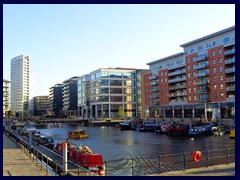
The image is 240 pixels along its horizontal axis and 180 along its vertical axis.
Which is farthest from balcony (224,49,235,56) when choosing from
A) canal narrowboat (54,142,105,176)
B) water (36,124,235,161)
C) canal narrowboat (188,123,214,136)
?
canal narrowboat (54,142,105,176)

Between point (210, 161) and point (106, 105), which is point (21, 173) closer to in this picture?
point (210, 161)

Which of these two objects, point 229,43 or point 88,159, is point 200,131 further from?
point 88,159

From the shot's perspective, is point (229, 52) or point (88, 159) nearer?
point (88, 159)

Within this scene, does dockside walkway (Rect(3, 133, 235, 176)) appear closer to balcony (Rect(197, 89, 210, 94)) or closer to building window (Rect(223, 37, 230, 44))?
building window (Rect(223, 37, 230, 44))

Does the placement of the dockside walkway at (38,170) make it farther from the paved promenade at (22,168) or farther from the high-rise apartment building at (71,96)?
the high-rise apartment building at (71,96)

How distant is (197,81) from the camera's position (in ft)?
306

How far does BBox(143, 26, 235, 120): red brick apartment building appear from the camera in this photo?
3206 inches

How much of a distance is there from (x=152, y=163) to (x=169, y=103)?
256 feet

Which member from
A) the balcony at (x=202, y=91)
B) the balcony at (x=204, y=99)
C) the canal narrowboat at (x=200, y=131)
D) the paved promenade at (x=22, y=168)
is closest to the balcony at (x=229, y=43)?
the balcony at (x=202, y=91)

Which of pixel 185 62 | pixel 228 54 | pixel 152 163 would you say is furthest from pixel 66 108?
pixel 152 163

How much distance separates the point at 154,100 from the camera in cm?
11488

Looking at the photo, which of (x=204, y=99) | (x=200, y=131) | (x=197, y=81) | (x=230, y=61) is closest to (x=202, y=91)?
(x=204, y=99)

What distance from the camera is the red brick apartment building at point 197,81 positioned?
8144cm

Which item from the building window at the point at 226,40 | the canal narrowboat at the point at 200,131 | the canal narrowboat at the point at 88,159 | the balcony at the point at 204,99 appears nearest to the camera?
the canal narrowboat at the point at 88,159
